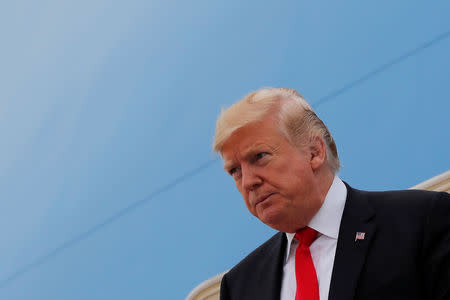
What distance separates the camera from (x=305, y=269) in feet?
4.08

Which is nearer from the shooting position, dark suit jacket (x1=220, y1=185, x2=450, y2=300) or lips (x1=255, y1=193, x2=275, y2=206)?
dark suit jacket (x1=220, y1=185, x2=450, y2=300)

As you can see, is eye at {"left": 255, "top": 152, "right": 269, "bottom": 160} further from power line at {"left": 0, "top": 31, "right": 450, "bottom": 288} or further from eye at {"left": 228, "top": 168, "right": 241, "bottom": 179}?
power line at {"left": 0, "top": 31, "right": 450, "bottom": 288}

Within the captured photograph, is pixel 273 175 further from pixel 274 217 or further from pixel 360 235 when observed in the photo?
pixel 360 235

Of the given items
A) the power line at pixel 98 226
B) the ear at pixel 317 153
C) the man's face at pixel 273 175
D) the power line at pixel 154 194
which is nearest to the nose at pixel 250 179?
the man's face at pixel 273 175

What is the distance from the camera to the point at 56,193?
10.8 feet

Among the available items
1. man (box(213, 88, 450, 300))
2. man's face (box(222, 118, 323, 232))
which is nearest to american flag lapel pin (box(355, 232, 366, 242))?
man (box(213, 88, 450, 300))

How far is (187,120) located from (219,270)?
2.56ft

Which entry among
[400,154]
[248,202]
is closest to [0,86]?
[400,154]

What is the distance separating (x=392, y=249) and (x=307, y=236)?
0.19 m

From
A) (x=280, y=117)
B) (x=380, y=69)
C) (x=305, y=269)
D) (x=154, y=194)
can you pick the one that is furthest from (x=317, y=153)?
(x=154, y=194)

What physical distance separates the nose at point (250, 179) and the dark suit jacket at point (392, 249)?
199 millimetres

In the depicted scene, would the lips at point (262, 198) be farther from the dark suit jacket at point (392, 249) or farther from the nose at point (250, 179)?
the dark suit jacket at point (392, 249)

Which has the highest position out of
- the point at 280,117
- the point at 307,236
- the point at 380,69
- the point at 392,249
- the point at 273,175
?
the point at 380,69

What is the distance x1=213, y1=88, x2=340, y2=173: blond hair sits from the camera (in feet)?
4.10
